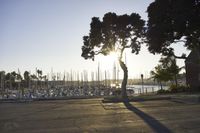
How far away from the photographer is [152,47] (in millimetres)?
39562

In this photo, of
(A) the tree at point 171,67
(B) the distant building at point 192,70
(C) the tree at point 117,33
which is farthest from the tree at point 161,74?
(C) the tree at point 117,33

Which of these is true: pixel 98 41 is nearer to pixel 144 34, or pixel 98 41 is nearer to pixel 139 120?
pixel 144 34

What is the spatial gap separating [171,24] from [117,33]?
6.54 m

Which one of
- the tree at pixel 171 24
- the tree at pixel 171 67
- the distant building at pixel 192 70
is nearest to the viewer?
the tree at pixel 171 24

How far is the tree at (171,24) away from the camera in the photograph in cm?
3500

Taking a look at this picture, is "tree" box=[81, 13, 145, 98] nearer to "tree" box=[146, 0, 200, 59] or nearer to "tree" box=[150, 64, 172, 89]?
"tree" box=[146, 0, 200, 59]

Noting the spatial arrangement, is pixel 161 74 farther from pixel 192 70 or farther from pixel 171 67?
pixel 192 70

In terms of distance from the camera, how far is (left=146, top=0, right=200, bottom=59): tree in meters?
35.0

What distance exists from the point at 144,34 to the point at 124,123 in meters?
24.6

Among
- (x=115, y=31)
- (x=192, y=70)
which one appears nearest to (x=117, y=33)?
(x=115, y=31)

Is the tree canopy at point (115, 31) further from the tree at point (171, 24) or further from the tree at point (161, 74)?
the tree at point (161, 74)

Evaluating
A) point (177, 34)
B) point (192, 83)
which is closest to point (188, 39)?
point (177, 34)

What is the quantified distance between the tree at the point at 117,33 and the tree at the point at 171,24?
189cm

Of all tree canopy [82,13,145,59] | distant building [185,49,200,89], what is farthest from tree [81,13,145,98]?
distant building [185,49,200,89]
